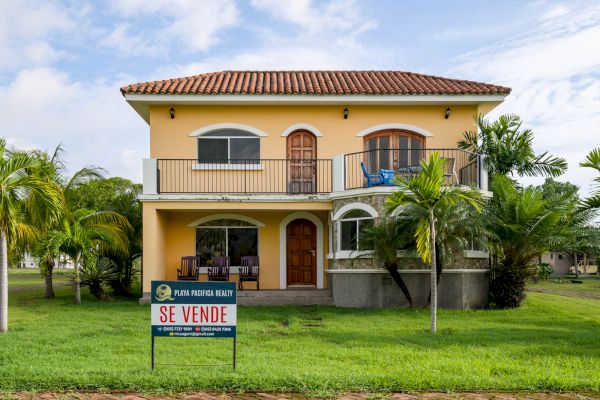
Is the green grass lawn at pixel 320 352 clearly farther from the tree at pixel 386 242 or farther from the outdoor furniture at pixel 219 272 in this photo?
the outdoor furniture at pixel 219 272

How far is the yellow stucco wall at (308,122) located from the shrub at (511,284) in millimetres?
4634

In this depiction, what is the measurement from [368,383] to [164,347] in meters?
3.86

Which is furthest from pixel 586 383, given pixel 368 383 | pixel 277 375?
pixel 277 375

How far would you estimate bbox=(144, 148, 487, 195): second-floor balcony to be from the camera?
704 inches

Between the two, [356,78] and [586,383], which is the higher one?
[356,78]

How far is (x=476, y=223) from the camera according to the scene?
46.2 feet

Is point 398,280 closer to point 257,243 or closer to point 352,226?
point 352,226

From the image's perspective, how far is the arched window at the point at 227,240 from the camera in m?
18.7

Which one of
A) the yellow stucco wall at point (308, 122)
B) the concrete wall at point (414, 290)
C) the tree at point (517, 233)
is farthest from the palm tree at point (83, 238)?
the tree at point (517, 233)

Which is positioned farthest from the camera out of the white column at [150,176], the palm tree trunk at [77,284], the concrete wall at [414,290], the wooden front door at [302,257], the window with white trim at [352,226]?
the wooden front door at [302,257]

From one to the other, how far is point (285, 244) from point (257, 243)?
0.90 m

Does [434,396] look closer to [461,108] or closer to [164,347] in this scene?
[164,347]

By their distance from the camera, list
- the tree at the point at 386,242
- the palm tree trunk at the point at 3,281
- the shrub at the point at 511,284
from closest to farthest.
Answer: the palm tree trunk at the point at 3,281 < the tree at the point at 386,242 < the shrub at the point at 511,284

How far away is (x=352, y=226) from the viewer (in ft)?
53.9
